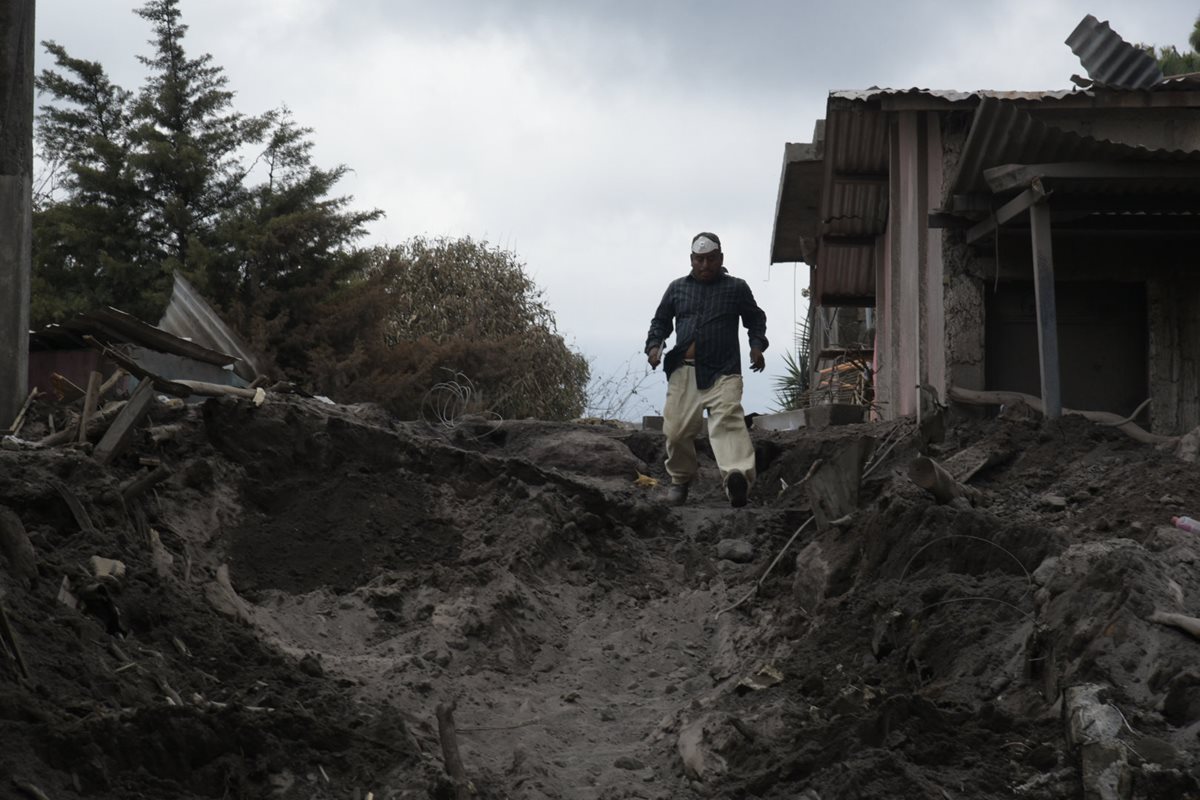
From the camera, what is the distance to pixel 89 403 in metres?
7.18

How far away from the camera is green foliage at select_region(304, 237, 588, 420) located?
17.3m

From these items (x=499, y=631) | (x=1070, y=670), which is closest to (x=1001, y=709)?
(x=1070, y=670)

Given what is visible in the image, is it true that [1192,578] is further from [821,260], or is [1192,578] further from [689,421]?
[821,260]

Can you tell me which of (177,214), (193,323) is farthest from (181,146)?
(193,323)

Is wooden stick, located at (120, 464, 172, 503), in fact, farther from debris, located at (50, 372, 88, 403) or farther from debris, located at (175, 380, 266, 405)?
debris, located at (50, 372, 88, 403)

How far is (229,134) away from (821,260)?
408 inches

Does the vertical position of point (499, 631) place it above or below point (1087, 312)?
below

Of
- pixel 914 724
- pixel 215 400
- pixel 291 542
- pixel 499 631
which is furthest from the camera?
pixel 215 400

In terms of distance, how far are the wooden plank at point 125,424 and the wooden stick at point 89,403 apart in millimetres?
106

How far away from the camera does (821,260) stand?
615 inches

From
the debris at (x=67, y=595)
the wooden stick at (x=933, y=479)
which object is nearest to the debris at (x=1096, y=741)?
the wooden stick at (x=933, y=479)

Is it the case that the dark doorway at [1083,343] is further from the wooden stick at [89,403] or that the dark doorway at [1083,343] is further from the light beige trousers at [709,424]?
the wooden stick at [89,403]

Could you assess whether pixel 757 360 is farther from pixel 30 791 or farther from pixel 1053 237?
pixel 30 791

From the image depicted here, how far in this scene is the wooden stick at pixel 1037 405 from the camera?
29.1ft
